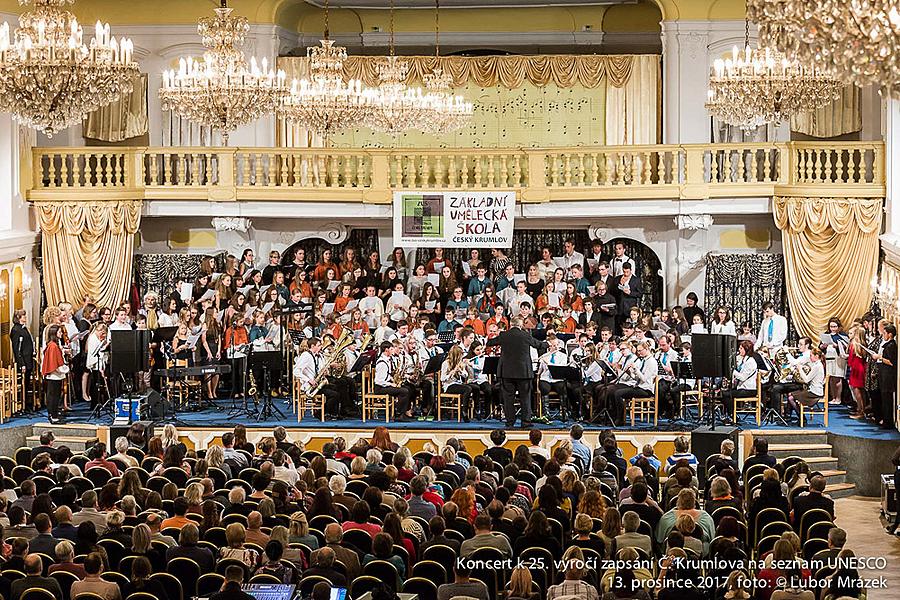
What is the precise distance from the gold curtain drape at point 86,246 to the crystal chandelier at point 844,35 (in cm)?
1483

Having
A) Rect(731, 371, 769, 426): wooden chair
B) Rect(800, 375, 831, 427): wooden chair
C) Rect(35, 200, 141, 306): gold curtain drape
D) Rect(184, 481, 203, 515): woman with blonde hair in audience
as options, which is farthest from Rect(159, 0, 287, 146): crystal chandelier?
Rect(800, 375, 831, 427): wooden chair

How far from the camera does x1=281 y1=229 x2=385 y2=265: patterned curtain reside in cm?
2328

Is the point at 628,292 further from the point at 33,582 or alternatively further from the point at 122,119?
the point at 33,582

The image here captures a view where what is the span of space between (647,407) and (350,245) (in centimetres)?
716

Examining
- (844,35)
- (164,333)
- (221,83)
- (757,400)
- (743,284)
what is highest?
(221,83)

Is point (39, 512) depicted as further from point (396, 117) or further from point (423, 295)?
point (423, 295)

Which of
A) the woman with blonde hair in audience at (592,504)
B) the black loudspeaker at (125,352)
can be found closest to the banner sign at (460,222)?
the black loudspeaker at (125,352)

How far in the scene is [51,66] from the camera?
38.5 ft

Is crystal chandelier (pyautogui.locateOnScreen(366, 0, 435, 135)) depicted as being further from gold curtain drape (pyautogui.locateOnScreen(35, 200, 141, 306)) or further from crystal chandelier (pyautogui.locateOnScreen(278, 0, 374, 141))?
gold curtain drape (pyautogui.locateOnScreen(35, 200, 141, 306))

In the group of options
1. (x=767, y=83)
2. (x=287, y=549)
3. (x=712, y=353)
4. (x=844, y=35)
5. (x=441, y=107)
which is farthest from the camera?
(x=441, y=107)

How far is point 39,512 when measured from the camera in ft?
34.0

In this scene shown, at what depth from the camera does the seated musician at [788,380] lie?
57.6 feet

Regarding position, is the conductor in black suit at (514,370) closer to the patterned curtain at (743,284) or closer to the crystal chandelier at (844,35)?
the patterned curtain at (743,284)

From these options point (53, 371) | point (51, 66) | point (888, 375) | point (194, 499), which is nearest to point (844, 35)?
point (194, 499)
